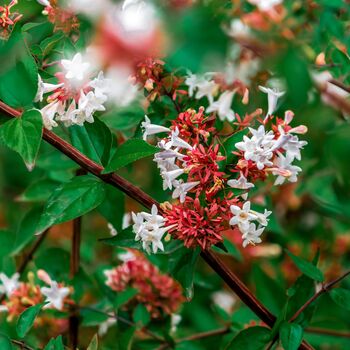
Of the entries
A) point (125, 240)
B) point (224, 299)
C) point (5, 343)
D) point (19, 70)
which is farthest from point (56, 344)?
point (224, 299)

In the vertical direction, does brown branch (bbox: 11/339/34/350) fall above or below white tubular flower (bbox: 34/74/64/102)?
below

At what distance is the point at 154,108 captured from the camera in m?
1.21

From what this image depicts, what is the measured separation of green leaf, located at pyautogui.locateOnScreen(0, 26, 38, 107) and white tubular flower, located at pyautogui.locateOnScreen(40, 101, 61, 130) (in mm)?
29

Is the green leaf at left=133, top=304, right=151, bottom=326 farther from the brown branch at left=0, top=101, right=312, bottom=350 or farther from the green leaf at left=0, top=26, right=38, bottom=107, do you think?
the green leaf at left=0, top=26, right=38, bottom=107

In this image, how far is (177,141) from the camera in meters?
0.97

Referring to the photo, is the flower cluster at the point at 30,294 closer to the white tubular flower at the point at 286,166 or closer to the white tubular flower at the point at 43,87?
the white tubular flower at the point at 43,87

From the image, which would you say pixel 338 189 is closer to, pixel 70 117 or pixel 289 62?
pixel 70 117

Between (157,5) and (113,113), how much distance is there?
58 centimetres

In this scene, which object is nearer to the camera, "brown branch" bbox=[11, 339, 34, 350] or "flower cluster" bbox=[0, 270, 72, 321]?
"brown branch" bbox=[11, 339, 34, 350]

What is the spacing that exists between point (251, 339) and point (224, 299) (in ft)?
3.21

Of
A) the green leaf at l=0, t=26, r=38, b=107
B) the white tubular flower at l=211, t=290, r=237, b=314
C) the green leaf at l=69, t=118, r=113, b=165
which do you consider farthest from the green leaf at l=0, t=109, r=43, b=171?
the white tubular flower at l=211, t=290, r=237, b=314

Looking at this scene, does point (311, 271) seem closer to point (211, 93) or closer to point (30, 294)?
point (211, 93)

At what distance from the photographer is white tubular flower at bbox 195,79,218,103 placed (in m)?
1.15

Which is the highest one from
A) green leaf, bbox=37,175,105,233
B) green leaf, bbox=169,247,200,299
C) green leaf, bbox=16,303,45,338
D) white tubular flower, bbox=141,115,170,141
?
white tubular flower, bbox=141,115,170,141
